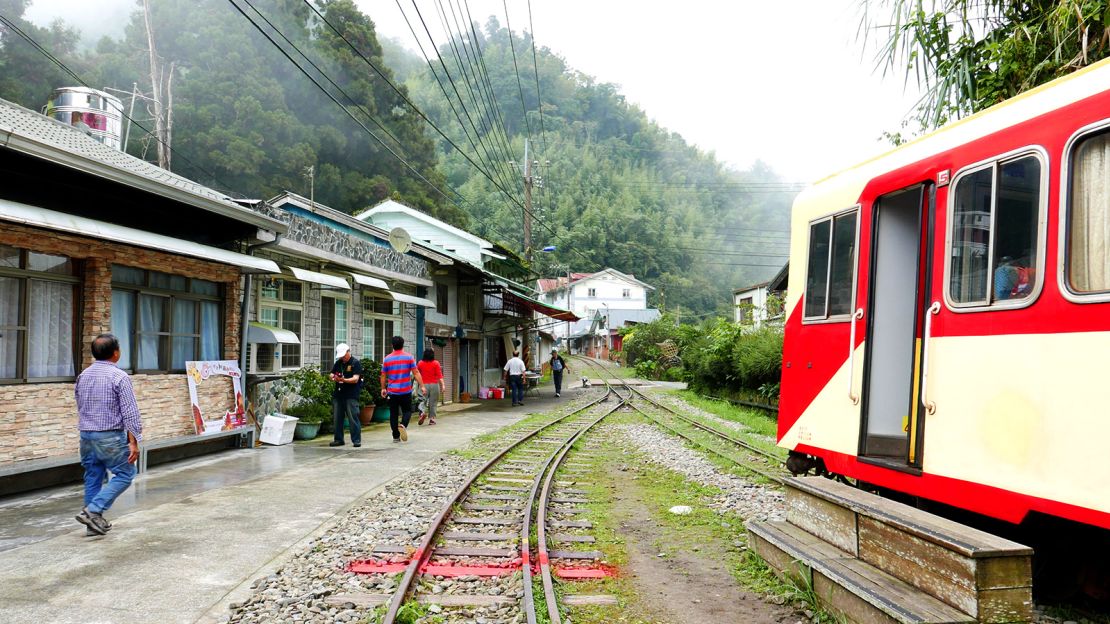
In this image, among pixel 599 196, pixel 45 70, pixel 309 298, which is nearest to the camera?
pixel 309 298

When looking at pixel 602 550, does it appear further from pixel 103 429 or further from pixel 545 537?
pixel 103 429

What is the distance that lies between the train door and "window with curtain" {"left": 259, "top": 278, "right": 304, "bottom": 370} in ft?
35.5

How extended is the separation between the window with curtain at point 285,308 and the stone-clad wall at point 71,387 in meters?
1.53

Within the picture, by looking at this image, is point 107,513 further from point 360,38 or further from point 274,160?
point 360,38

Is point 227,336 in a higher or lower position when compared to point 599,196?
lower

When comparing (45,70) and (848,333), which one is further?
(45,70)

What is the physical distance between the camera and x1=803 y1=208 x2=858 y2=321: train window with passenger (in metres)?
6.21

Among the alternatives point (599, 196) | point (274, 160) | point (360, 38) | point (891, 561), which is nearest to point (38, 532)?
point (891, 561)

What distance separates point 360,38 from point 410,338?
1028 inches

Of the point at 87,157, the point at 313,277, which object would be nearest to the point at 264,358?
the point at 313,277

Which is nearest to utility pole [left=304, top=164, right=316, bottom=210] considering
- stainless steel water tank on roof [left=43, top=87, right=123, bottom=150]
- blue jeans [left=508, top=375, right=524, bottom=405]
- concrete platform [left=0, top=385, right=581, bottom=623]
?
stainless steel water tank on roof [left=43, top=87, right=123, bottom=150]

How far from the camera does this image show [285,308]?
569 inches

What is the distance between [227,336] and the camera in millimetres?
12250

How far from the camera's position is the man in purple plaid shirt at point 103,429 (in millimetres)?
6465
